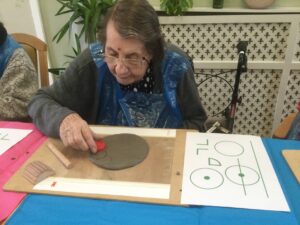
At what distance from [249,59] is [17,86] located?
146 centimetres

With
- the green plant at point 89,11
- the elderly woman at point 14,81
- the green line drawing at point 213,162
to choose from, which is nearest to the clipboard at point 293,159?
the green line drawing at point 213,162

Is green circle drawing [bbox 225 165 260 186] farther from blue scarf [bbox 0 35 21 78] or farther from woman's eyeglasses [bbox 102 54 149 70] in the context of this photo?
blue scarf [bbox 0 35 21 78]

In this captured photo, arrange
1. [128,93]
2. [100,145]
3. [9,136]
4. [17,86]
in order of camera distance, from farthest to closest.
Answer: [17,86]
[128,93]
[9,136]
[100,145]

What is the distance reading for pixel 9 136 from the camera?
96 centimetres

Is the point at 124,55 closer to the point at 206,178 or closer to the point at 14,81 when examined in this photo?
the point at 206,178

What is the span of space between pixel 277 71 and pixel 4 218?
1.89 metres

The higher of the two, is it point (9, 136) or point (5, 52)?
point (5, 52)

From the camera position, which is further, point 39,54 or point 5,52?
point 39,54

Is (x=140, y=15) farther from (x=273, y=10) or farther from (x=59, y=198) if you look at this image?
(x=273, y=10)

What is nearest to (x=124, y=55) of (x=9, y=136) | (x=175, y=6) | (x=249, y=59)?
(x=9, y=136)

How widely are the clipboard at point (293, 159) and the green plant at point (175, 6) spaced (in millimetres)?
1302

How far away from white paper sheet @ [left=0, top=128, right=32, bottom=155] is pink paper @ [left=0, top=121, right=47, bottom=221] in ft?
0.05

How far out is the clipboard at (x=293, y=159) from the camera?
0.75 metres

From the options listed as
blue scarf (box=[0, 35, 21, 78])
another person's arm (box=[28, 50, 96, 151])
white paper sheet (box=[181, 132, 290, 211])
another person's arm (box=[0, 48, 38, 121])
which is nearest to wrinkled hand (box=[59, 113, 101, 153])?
another person's arm (box=[28, 50, 96, 151])
